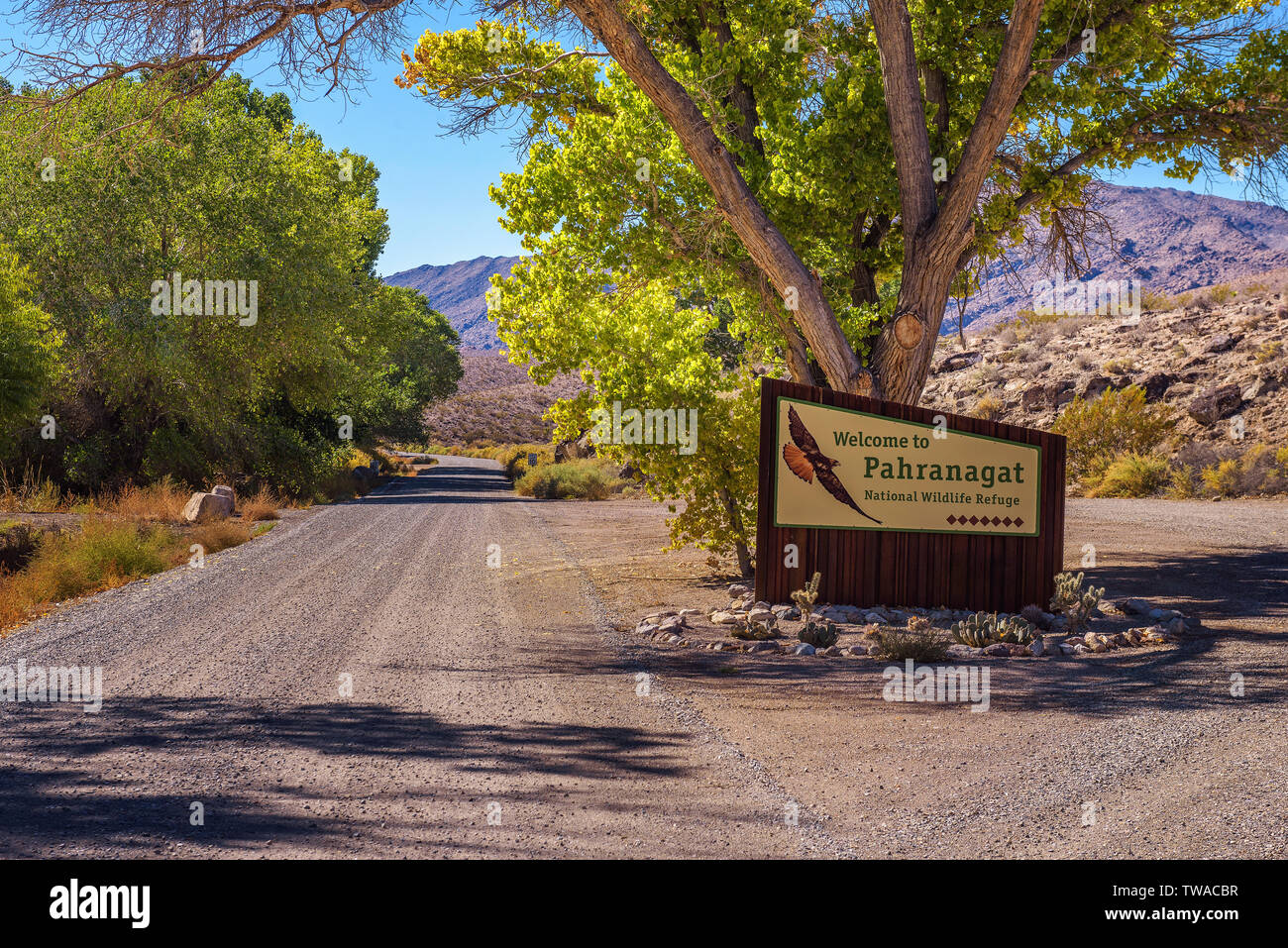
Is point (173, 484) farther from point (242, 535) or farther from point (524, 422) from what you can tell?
point (524, 422)

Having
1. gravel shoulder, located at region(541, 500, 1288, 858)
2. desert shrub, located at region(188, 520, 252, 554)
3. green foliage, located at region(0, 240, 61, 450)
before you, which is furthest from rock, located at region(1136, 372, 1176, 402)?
green foliage, located at region(0, 240, 61, 450)

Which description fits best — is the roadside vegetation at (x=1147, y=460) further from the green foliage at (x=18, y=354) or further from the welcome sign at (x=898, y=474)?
the green foliage at (x=18, y=354)

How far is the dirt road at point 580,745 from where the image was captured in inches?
174

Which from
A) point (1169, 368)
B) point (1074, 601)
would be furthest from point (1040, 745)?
point (1169, 368)

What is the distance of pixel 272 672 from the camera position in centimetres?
788

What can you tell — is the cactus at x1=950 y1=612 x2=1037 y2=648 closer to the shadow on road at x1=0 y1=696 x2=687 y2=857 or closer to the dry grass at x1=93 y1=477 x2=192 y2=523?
the shadow on road at x1=0 y1=696 x2=687 y2=857

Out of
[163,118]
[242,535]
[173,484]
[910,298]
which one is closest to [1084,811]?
[910,298]

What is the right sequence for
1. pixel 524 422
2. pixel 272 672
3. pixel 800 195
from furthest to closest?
pixel 524 422, pixel 800 195, pixel 272 672

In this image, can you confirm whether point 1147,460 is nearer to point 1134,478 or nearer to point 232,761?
point 1134,478

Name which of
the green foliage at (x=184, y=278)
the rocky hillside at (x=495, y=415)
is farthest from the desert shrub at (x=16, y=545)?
the rocky hillside at (x=495, y=415)

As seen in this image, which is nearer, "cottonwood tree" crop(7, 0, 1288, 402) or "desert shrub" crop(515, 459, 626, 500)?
"cottonwood tree" crop(7, 0, 1288, 402)

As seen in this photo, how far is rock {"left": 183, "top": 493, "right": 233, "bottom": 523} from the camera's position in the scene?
2003 cm

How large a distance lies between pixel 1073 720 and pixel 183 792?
5.75m

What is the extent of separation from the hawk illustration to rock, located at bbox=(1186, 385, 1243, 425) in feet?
77.0
